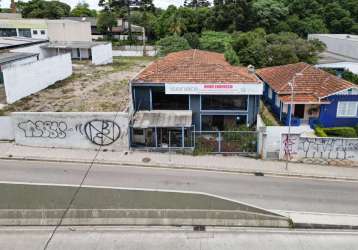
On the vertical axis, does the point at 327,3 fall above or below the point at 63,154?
above

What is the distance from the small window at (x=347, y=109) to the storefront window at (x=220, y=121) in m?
8.42

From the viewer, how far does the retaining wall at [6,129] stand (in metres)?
22.6

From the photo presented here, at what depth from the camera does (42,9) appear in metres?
90.1

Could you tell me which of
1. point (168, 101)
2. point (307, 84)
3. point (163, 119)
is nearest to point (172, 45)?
point (307, 84)

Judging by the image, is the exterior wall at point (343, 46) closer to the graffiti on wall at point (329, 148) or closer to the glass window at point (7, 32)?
the graffiti on wall at point (329, 148)

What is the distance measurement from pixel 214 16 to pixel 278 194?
6143cm

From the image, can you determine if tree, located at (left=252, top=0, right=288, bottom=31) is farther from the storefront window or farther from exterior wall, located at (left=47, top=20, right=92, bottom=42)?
the storefront window

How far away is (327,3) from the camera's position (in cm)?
7712

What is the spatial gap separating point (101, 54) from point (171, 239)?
158ft

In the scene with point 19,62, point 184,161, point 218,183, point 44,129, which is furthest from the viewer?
point 19,62

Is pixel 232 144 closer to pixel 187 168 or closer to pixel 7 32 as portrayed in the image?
pixel 187 168

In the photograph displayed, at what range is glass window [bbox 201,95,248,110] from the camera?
82.1 feet

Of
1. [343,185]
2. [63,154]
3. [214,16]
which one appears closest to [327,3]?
[214,16]

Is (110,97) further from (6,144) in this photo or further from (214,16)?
(214,16)
